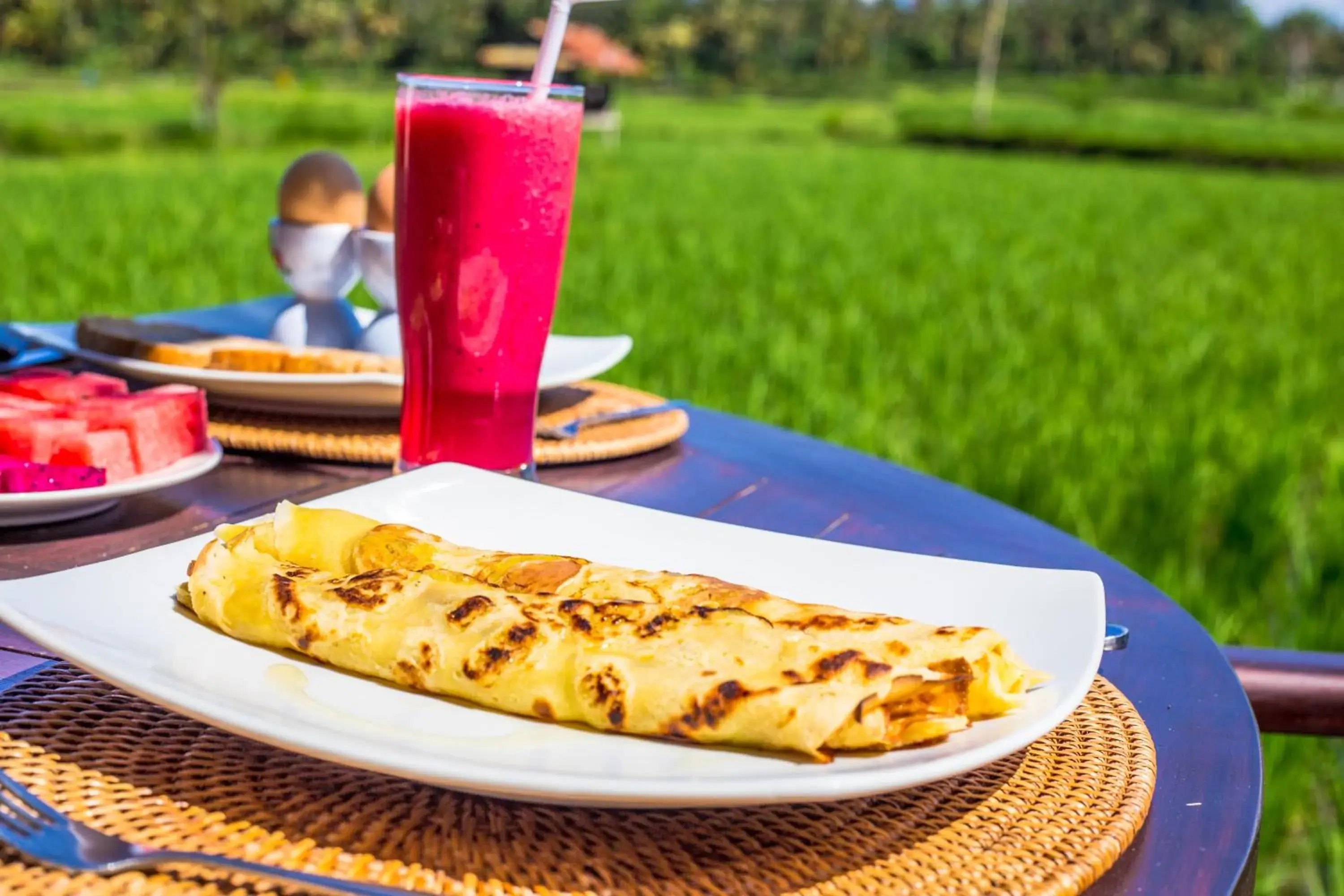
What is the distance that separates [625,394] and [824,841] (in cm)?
80

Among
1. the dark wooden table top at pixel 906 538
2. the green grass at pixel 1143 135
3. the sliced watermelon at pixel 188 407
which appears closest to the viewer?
the dark wooden table top at pixel 906 538

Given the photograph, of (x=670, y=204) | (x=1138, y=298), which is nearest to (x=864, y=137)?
(x=670, y=204)

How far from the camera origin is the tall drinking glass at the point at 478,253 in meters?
0.86

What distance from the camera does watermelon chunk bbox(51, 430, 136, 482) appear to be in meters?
0.88

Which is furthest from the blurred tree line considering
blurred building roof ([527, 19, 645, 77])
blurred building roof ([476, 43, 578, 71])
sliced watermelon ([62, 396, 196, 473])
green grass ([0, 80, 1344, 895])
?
sliced watermelon ([62, 396, 196, 473])

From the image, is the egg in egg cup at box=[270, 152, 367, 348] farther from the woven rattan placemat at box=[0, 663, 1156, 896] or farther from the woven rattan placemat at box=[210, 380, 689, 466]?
the woven rattan placemat at box=[0, 663, 1156, 896]

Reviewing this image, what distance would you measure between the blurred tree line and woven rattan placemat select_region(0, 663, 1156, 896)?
2313 centimetres

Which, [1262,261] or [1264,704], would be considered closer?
[1264,704]

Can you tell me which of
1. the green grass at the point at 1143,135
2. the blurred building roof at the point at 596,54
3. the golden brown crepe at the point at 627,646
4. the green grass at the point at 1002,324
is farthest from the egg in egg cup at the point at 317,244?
the blurred building roof at the point at 596,54

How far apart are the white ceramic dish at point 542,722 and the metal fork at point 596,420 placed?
307 mm

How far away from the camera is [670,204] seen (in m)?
10.5

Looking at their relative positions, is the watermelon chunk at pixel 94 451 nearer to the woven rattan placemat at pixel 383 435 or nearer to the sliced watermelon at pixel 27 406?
the sliced watermelon at pixel 27 406

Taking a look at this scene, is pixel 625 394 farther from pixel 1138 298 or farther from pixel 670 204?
pixel 670 204

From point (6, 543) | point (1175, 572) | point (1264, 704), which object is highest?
point (6, 543)
